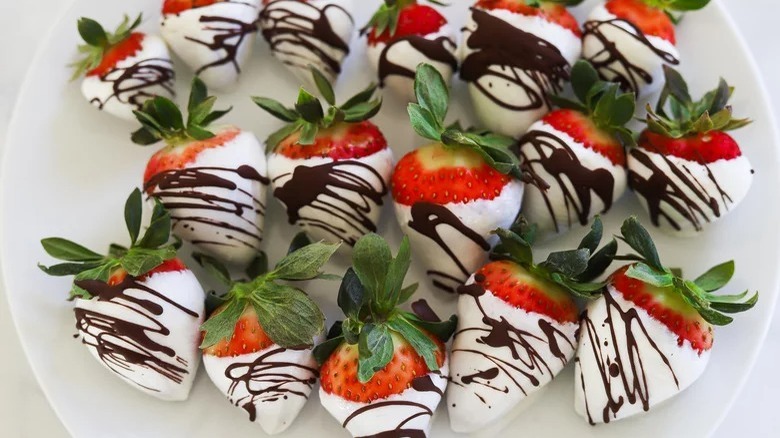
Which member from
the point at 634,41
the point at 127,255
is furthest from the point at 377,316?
the point at 634,41

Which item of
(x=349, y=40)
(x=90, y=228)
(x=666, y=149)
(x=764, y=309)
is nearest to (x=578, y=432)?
(x=764, y=309)

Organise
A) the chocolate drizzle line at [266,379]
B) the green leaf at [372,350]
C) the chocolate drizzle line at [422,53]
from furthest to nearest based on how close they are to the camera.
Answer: the chocolate drizzle line at [422,53]
the chocolate drizzle line at [266,379]
the green leaf at [372,350]

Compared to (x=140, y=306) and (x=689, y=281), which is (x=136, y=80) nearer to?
(x=140, y=306)

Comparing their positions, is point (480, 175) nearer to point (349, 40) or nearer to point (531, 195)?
point (531, 195)

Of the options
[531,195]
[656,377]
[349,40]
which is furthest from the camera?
[349,40]

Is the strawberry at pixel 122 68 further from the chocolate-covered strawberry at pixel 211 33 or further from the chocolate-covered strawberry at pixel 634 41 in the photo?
the chocolate-covered strawberry at pixel 634 41

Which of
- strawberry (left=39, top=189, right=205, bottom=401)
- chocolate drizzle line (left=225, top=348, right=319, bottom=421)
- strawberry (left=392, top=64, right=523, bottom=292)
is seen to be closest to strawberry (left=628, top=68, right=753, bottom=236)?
strawberry (left=392, top=64, right=523, bottom=292)

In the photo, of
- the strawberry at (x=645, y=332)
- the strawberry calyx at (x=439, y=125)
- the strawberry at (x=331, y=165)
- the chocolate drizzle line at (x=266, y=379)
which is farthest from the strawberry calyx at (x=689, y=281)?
the chocolate drizzle line at (x=266, y=379)
